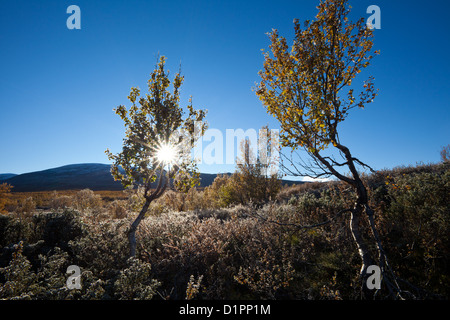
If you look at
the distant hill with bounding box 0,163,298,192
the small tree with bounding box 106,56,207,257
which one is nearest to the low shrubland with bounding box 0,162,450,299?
the small tree with bounding box 106,56,207,257

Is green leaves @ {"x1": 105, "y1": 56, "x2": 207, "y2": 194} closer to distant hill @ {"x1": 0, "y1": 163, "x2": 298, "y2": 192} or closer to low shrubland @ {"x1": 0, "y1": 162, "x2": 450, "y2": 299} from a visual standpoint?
low shrubland @ {"x1": 0, "y1": 162, "x2": 450, "y2": 299}

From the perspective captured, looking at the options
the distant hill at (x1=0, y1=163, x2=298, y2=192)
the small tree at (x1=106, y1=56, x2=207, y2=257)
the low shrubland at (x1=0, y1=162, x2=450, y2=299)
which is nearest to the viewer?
the low shrubland at (x1=0, y1=162, x2=450, y2=299)

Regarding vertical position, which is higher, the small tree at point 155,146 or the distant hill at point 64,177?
the small tree at point 155,146

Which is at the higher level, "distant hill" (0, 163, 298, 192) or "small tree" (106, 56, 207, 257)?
"small tree" (106, 56, 207, 257)

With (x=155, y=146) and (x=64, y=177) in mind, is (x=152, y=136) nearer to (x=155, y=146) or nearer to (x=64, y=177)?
(x=155, y=146)

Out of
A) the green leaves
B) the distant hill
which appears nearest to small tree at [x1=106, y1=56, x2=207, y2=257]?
the green leaves

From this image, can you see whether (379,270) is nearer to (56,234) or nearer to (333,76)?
(333,76)

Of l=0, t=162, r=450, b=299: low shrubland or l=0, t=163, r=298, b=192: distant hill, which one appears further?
l=0, t=163, r=298, b=192: distant hill

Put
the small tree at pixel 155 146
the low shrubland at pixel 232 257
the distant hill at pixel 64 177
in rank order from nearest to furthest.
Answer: the low shrubland at pixel 232 257 → the small tree at pixel 155 146 → the distant hill at pixel 64 177

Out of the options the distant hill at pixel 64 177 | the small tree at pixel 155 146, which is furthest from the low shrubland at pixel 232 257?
the distant hill at pixel 64 177

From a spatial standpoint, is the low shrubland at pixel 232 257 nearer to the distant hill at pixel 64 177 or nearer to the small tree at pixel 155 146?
the small tree at pixel 155 146

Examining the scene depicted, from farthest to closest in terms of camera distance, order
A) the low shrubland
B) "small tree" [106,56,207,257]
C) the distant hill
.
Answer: the distant hill, "small tree" [106,56,207,257], the low shrubland
